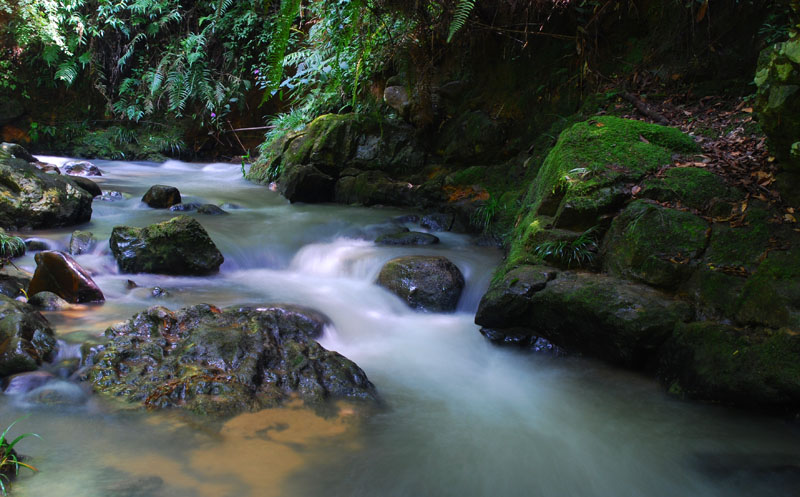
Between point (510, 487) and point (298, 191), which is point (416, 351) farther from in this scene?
point (298, 191)

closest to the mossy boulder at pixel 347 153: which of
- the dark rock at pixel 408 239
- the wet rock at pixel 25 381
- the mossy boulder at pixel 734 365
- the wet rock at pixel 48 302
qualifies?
the dark rock at pixel 408 239

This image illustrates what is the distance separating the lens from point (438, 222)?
21.3 ft

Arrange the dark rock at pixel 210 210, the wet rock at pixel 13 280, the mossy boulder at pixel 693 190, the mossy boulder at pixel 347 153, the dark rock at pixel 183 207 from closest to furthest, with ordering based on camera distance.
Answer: the mossy boulder at pixel 693 190, the wet rock at pixel 13 280, the dark rock at pixel 210 210, the dark rock at pixel 183 207, the mossy boulder at pixel 347 153

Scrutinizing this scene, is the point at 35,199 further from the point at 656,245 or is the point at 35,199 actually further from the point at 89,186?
the point at 656,245

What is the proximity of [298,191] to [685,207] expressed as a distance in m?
5.65

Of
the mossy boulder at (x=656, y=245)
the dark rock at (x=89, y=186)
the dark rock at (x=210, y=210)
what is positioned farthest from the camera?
the dark rock at (x=89, y=186)

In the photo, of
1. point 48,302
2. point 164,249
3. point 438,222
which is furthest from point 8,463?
point 438,222

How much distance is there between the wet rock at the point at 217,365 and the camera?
250 centimetres

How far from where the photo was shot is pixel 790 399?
2.59 meters

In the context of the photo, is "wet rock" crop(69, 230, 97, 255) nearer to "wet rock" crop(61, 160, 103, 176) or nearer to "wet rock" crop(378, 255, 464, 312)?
"wet rock" crop(378, 255, 464, 312)

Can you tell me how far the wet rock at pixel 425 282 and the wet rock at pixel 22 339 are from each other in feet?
8.40

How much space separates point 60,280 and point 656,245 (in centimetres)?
426

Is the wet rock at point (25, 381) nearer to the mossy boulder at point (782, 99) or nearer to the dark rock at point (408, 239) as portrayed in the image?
the dark rock at point (408, 239)

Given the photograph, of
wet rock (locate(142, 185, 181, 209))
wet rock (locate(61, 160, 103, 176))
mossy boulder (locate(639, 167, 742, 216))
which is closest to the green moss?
mossy boulder (locate(639, 167, 742, 216))
